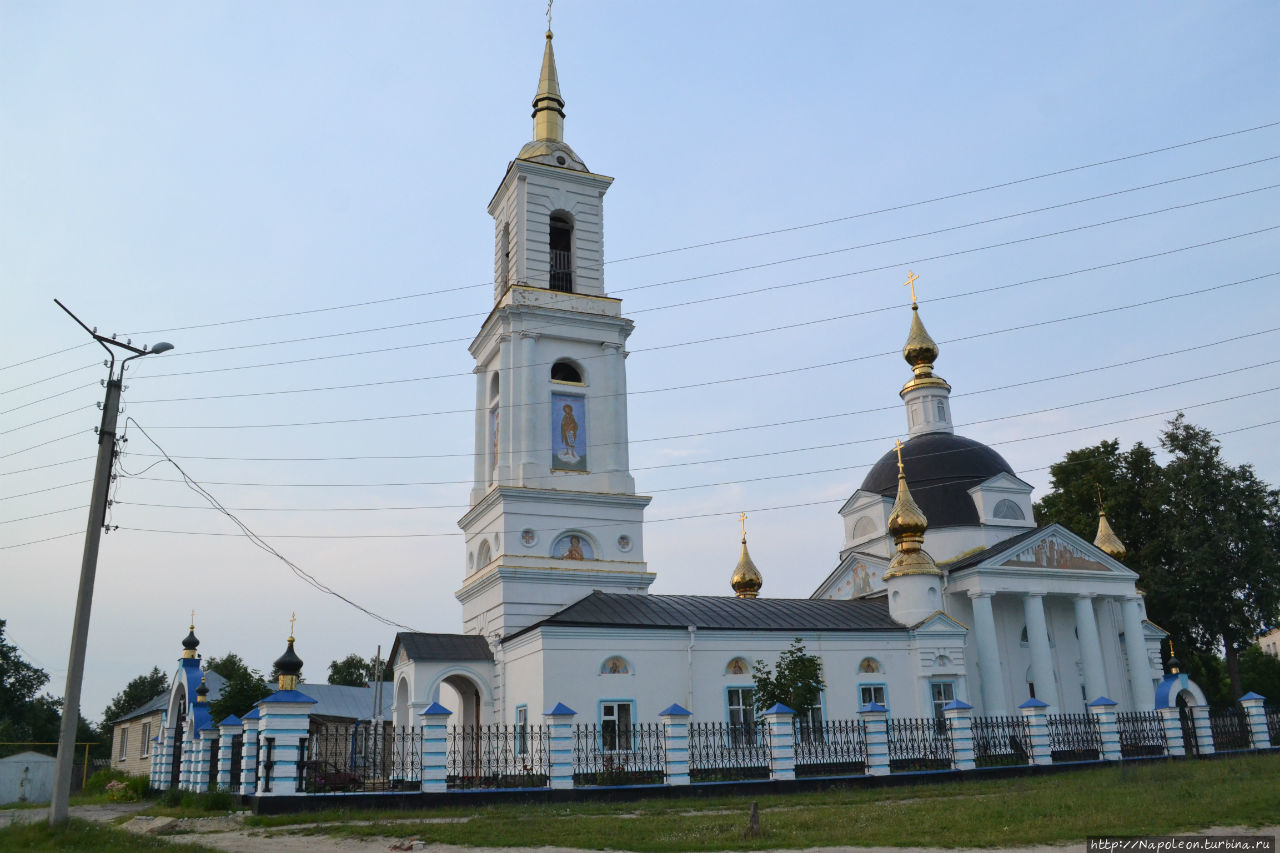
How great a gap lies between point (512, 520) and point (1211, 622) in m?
25.2

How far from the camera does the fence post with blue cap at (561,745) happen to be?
17.6 metres

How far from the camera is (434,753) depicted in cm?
1684

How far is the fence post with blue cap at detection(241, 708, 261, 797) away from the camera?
17.0 metres

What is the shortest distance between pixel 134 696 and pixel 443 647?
54.6 metres

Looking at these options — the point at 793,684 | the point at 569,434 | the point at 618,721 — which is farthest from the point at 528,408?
the point at 793,684

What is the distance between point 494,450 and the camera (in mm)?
29062

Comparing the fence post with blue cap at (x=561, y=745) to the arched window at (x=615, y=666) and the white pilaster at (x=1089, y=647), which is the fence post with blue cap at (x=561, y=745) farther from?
the white pilaster at (x=1089, y=647)

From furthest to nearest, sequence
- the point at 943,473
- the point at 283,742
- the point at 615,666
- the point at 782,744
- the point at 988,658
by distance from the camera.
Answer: the point at 943,473 → the point at 988,658 → the point at 615,666 → the point at 782,744 → the point at 283,742

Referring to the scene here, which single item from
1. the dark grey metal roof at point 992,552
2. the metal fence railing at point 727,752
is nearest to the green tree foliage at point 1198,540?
the dark grey metal roof at point 992,552

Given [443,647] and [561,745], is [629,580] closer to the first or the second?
[443,647]

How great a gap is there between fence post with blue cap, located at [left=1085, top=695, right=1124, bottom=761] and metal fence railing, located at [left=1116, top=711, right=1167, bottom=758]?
1.13 m

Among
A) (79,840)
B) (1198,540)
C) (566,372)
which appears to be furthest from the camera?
(1198,540)

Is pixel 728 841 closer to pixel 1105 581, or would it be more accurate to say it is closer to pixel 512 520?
pixel 512 520

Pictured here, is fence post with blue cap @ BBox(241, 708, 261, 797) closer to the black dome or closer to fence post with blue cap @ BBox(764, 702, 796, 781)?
fence post with blue cap @ BBox(764, 702, 796, 781)
